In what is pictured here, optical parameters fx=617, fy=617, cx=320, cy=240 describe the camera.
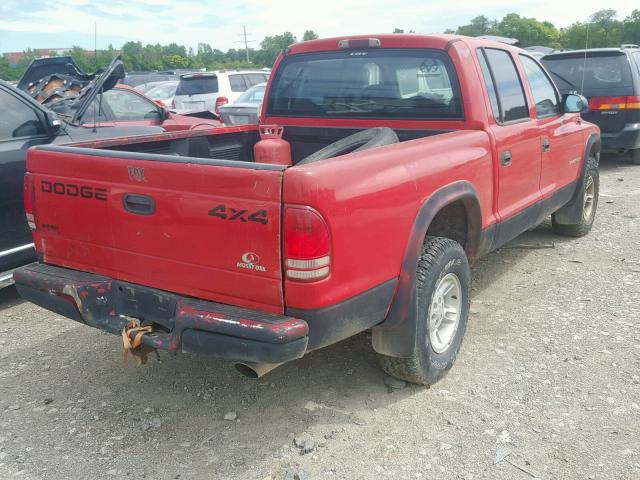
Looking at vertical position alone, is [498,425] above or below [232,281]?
below

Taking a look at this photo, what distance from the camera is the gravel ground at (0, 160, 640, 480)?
2777mm

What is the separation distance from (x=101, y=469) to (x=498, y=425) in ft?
6.17

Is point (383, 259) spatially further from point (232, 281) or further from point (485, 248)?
point (485, 248)

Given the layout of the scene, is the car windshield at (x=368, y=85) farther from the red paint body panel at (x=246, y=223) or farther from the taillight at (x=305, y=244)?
the taillight at (x=305, y=244)

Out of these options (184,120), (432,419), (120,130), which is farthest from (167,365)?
(184,120)

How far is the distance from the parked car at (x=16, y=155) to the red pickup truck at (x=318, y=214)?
1290mm

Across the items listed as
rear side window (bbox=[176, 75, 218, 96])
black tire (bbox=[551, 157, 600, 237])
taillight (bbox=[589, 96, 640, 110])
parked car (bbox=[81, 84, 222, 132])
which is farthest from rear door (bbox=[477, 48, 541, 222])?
rear side window (bbox=[176, 75, 218, 96])

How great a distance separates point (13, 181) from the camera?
4.66 metres

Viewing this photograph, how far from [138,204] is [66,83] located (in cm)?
487

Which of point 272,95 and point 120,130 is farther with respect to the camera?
point 120,130

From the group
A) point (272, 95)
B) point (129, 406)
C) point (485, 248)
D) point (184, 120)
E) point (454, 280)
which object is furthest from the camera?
point (184, 120)

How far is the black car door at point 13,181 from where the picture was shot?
4.60 metres

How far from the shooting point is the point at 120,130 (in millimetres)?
6141

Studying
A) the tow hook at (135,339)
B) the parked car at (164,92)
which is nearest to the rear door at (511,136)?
the tow hook at (135,339)
